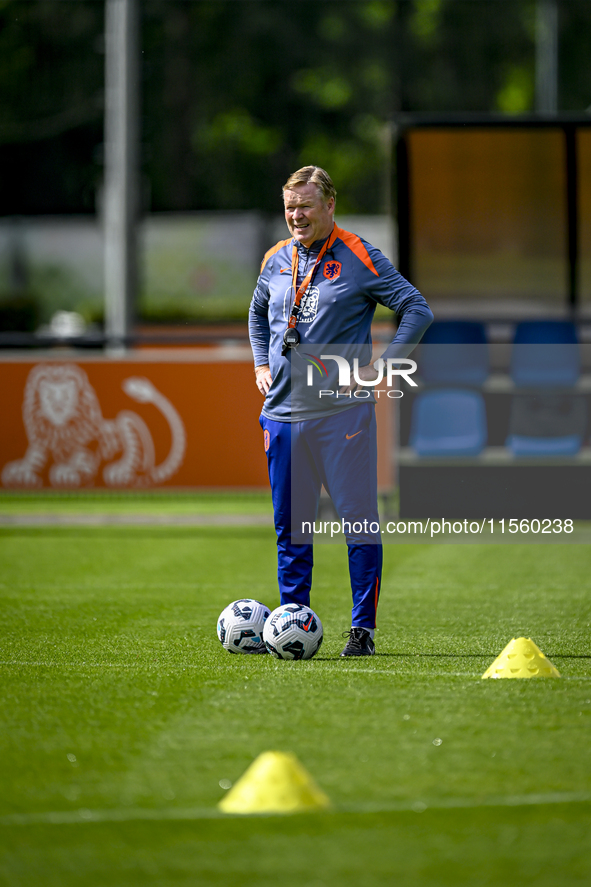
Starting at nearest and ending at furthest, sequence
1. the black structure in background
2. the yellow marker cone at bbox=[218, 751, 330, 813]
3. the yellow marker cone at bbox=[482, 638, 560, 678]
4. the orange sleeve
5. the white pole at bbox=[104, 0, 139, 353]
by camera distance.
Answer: the yellow marker cone at bbox=[218, 751, 330, 813] → the yellow marker cone at bbox=[482, 638, 560, 678] → the orange sleeve → the black structure in background → the white pole at bbox=[104, 0, 139, 353]

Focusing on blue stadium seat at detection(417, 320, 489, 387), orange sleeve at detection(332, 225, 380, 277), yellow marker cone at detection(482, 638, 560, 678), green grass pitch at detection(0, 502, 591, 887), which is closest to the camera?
green grass pitch at detection(0, 502, 591, 887)

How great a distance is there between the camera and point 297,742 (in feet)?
14.1

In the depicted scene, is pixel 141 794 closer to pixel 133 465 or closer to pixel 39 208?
pixel 133 465

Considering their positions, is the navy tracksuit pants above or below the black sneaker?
above

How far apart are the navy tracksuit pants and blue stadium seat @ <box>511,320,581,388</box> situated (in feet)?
22.5

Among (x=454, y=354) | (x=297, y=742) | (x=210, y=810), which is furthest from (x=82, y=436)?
(x=210, y=810)

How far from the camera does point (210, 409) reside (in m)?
12.7

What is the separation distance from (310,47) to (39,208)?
34.8ft

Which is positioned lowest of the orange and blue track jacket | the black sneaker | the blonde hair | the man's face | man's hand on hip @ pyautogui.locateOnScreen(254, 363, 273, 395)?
the black sneaker

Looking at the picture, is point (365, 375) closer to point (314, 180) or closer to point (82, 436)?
point (314, 180)

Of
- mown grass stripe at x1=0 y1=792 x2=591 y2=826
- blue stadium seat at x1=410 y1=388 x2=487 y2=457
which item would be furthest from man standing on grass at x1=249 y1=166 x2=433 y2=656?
blue stadium seat at x1=410 y1=388 x2=487 y2=457

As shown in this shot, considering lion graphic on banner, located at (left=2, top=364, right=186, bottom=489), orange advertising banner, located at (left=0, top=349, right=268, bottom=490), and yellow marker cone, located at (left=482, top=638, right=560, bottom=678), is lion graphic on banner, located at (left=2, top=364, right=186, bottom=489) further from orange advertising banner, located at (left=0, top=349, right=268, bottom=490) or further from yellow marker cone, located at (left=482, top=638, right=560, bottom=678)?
yellow marker cone, located at (left=482, top=638, right=560, bottom=678)

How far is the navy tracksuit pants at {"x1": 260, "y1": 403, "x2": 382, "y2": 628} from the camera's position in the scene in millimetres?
5770

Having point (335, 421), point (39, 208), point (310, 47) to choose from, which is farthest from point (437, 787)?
point (310, 47)
